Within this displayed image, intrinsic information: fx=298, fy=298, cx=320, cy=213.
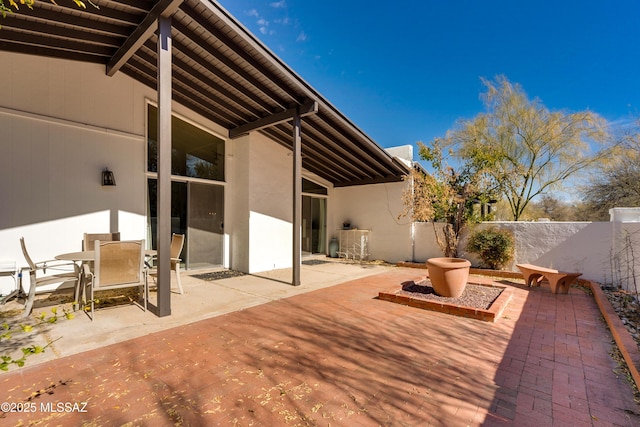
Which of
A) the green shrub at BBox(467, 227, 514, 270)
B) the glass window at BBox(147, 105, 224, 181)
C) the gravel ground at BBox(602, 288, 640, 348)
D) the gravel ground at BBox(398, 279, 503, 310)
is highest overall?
the glass window at BBox(147, 105, 224, 181)

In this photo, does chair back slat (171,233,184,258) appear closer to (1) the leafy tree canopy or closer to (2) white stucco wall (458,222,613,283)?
(2) white stucco wall (458,222,613,283)

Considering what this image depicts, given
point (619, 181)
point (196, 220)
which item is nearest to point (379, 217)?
point (196, 220)

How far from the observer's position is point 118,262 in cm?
420

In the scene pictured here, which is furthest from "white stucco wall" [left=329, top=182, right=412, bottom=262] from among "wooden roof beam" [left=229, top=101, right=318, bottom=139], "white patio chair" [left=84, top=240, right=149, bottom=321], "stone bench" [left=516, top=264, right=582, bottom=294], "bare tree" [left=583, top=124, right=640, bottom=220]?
"bare tree" [left=583, top=124, right=640, bottom=220]

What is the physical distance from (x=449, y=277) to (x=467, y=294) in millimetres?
763

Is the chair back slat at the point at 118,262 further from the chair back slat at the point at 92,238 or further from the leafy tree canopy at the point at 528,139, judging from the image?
the leafy tree canopy at the point at 528,139

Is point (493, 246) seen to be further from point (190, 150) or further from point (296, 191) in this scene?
point (190, 150)

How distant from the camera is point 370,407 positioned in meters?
2.29

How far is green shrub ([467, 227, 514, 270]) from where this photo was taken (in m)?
7.65

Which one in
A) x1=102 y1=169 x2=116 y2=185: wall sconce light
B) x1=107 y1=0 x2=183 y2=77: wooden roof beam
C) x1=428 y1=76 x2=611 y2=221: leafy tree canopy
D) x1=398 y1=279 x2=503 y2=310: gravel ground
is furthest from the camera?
x1=428 y1=76 x2=611 y2=221: leafy tree canopy

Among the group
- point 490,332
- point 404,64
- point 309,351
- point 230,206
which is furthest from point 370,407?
point 404,64

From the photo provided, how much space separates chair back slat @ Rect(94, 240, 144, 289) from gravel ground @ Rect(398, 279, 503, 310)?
4283 millimetres

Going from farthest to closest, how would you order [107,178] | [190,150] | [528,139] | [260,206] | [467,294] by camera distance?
1. [528,139]
2. [260,206]
3. [190,150]
4. [107,178]
5. [467,294]

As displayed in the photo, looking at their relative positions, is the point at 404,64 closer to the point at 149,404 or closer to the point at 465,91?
the point at 465,91
